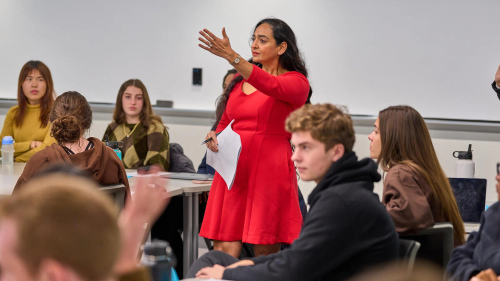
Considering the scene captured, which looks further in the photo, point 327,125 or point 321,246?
point 327,125

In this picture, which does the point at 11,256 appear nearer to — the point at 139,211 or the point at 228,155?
the point at 139,211

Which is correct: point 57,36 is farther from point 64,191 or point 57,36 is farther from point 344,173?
point 64,191

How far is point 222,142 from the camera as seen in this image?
8.61 ft

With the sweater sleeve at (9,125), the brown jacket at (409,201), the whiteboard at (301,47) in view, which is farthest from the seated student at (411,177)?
the sweater sleeve at (9,125)

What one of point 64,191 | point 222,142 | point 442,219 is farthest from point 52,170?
point 442,219

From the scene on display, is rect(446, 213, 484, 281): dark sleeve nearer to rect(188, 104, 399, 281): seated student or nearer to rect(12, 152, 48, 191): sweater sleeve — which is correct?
rect(188, 104, 399, 281): seated student

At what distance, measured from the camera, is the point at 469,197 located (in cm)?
260

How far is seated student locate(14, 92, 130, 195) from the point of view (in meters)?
2.59

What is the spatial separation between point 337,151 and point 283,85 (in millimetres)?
724

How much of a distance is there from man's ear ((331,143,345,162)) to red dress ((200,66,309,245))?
72 cm

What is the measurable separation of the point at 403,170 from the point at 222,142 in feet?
2.77

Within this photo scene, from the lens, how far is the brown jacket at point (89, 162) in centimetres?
258

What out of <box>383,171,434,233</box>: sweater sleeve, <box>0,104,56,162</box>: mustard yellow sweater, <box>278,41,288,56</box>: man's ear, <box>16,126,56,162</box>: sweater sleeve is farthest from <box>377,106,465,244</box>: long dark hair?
<box>0,104,56,162</box>: mustard yellow sweater

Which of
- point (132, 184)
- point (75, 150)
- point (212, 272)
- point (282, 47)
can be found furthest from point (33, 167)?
point (282, 47)
